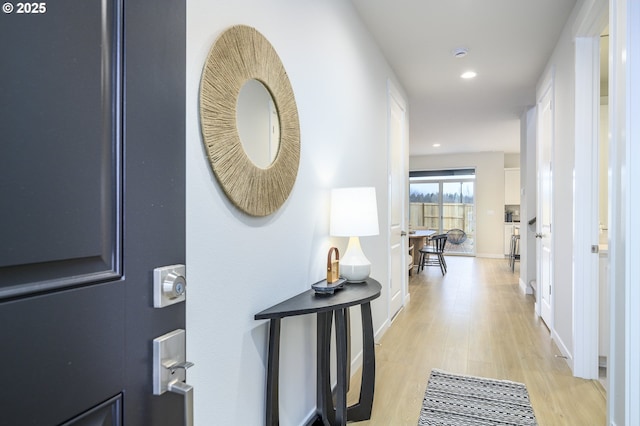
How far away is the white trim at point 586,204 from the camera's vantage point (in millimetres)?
2529

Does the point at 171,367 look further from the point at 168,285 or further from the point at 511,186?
the point at 511,186

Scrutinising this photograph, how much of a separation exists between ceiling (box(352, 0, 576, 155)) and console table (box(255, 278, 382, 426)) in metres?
2.10

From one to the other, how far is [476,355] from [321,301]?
198 centimetres

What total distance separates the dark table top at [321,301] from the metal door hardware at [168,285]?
79 cm

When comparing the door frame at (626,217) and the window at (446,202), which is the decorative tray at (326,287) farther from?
the window at (446,202)

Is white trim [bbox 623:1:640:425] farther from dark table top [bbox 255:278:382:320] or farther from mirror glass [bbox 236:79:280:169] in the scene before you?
mirror glass [bbox 236:79:280:169]

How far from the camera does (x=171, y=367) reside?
0.67m

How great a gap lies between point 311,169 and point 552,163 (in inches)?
98.9

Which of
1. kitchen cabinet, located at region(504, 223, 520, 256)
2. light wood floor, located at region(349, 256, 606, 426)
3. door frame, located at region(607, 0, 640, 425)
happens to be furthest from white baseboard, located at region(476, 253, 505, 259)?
door frame, located at region(607, 0, 640, 425)

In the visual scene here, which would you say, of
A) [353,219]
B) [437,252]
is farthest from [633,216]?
[437,252]

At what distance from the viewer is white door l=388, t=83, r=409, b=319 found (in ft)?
12.7

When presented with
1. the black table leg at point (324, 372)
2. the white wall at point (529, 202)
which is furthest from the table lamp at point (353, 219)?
the white wall at point (529, 202)

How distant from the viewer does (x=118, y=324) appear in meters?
0.58

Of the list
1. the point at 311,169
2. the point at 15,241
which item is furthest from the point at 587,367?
the point at 15,241
